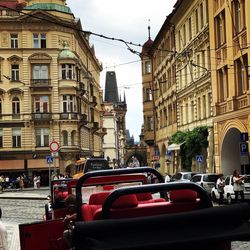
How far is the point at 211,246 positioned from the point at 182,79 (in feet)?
156

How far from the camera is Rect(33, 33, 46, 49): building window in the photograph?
219ft

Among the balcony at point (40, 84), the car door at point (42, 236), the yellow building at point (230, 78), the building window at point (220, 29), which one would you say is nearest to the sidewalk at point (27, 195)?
the yellow building at point (230, 78)

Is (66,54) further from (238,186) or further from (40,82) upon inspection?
(238,186)

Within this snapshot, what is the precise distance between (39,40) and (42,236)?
60.5 m

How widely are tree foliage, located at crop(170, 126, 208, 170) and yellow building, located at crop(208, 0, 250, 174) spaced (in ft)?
10.0

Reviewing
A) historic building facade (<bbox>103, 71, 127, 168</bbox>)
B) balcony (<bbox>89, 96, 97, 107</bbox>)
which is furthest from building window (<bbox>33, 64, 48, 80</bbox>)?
historic building facade (<bbox>103, 71, 127, 168</bbox>)

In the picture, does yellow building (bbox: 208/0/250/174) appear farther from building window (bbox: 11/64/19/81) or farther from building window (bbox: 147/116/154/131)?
building window (bbox: 147/116/154/131)

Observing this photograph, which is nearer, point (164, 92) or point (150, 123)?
point (164, 92)

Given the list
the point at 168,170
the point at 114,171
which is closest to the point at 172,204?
the point at 114,171

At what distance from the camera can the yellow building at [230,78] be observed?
107ft

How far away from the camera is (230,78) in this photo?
35.2m

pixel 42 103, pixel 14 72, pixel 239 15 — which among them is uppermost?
pixel 14 72

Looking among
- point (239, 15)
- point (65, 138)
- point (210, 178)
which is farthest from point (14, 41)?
point (210, 178)

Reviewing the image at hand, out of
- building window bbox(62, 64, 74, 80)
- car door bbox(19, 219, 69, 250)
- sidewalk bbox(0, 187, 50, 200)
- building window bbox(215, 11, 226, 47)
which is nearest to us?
car door bbox(19, 219, 69, 250)
